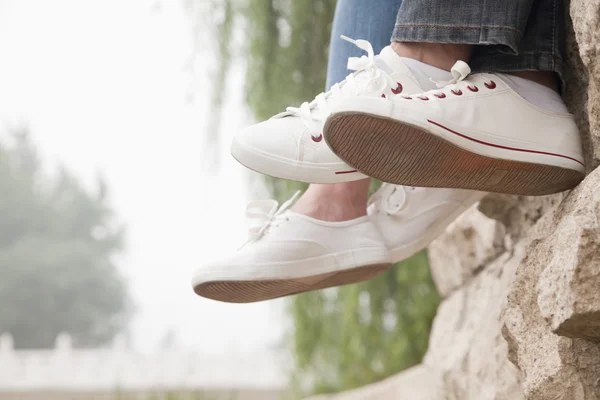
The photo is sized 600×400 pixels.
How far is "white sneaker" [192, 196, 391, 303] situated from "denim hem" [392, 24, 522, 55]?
277 millimetres

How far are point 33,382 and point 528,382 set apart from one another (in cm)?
563

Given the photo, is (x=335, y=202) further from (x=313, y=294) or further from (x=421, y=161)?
(x=313, y=294)

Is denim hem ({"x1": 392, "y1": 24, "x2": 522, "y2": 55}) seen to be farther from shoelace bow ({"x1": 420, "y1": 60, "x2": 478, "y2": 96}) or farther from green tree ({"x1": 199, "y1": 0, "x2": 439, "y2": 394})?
green tree ({"x1": 199, "y1": 0, "x2": 439, "y2": 394})

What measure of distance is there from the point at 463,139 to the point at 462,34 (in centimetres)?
14

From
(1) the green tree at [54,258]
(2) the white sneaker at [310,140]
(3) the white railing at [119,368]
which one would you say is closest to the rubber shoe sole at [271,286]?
(2) the white sneaker at [310,140]

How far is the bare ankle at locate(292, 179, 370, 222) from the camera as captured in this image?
954 mm

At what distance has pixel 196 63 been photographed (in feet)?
8.93

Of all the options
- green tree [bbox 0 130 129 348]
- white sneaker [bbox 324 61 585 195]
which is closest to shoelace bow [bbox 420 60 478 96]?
white sneaker [bbox 324 61 585 195]

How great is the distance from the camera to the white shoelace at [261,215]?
94 cm

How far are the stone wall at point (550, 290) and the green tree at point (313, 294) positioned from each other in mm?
998

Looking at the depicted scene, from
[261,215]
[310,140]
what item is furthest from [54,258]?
[310,140]

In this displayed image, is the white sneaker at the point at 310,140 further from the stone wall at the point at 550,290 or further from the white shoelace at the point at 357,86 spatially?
the stone wall at the point at 550,290

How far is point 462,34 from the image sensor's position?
781mm

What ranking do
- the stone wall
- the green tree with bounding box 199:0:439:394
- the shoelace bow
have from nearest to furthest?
1. the stone wall
2. the shoelace bow
3. the green tree with bounding box 199:0:439:394
